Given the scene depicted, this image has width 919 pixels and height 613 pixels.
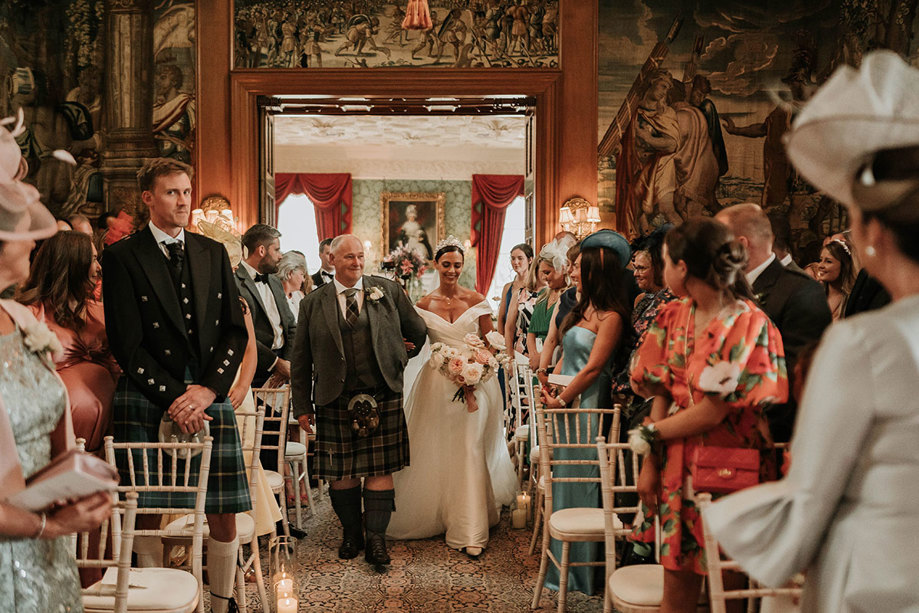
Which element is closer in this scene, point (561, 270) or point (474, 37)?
point (561, 270)

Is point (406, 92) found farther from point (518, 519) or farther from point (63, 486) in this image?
point (63, 486)

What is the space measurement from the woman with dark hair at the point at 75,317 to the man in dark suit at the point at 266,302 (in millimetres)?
1752

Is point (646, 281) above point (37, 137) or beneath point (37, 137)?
beneath

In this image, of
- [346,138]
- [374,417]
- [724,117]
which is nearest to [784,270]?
[374,417]

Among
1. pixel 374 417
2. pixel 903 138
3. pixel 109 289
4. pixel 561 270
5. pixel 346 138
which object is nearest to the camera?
pixel 903 138

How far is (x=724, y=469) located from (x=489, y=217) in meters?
16.2

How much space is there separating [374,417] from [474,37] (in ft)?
22.3

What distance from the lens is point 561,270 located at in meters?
6.68

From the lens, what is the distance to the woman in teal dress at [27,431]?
176 centimetres

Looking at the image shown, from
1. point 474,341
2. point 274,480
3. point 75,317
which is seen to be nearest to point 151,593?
point 75,317

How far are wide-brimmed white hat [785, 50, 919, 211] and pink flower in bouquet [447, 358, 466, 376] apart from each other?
4.08 metres

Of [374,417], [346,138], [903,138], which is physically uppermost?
[346,138]

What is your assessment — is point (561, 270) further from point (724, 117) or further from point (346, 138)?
point (346, 138)

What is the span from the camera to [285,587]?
3.70 m
